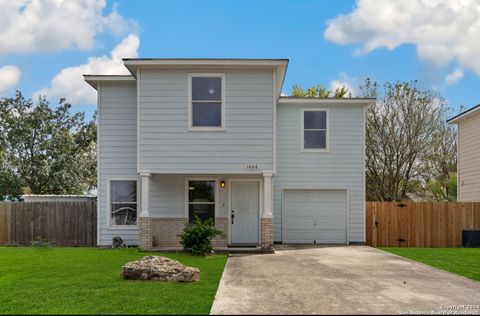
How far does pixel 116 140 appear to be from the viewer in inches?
609

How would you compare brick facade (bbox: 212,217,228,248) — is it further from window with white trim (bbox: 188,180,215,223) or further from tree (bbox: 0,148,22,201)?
tree (bbox: 0,148,22,201)

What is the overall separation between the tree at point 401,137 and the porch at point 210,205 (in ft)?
39.1

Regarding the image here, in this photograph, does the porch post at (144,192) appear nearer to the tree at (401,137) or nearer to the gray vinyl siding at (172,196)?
the gray vinyl siding at (172,196)

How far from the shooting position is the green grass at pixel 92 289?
6613mm

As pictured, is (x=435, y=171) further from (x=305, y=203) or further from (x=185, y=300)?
(x=185, y=300)

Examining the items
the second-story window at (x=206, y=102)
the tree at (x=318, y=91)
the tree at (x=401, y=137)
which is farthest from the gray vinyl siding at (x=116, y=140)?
the tree at (x=318, y=91)

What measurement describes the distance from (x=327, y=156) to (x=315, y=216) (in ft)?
6.93

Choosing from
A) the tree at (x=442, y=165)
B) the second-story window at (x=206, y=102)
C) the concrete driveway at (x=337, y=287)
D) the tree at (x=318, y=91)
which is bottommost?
the concrete driveway at (x=337, y=287)

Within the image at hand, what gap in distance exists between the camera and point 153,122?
13961 mm

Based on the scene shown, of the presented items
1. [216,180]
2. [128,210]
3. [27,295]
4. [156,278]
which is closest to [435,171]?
[216,180]

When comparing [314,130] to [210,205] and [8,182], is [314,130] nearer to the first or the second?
[210,205]

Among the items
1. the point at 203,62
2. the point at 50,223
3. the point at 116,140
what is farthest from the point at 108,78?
the point at 50,223

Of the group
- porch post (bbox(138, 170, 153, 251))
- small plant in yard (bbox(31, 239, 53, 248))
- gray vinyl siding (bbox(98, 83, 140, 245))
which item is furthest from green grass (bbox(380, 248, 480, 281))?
small plant in yard (bbox(31, 239, 53, 248))

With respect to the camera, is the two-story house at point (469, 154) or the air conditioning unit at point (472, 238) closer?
the air conditioning unit at point (472, 238)
